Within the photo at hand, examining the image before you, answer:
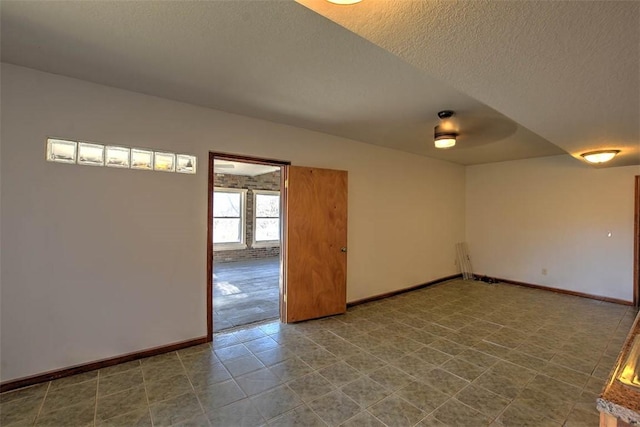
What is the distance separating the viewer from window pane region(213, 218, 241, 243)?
8250mm

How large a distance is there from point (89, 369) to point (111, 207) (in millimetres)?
1442

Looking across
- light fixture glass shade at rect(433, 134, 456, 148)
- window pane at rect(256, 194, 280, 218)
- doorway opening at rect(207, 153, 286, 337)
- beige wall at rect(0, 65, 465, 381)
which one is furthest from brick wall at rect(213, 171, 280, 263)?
light fixture glass shade at rect(433, 134, 456, 148)

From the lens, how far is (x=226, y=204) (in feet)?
27.7

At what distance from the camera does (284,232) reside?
382cm

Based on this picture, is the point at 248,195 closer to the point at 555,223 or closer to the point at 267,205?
the point at 267,205

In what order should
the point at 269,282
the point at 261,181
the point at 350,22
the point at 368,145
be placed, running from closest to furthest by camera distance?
the point at 350,22 < the point at 368,145 < the point at 269,282 < the point at 261,181

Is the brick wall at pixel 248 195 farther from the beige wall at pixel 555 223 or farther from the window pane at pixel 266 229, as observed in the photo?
the beige wall at pixel 555 223

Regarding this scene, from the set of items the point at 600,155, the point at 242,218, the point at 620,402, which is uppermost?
the point at 600,155

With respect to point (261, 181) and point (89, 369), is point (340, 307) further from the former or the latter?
point (261, 181)

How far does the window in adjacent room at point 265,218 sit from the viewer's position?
889cm

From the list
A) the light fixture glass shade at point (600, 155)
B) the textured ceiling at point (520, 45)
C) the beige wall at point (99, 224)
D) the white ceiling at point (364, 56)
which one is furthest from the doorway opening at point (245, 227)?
the light fixture glass shade at point (600, 155)

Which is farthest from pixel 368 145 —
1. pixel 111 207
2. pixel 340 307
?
pixel 111 207

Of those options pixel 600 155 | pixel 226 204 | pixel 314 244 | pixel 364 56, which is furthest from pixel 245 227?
pixel 600 155

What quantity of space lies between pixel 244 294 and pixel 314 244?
194 centimetres
